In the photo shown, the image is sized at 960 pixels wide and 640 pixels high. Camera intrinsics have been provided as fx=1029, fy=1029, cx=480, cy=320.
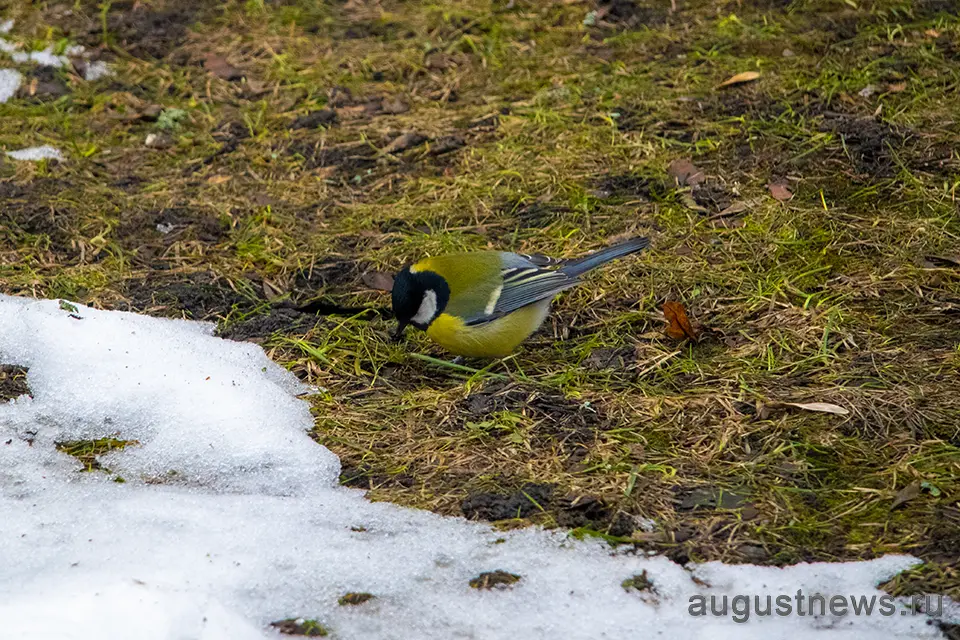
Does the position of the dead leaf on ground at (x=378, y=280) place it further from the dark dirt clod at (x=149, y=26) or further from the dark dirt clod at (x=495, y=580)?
the dark dirt clod at (x=149, y=26)

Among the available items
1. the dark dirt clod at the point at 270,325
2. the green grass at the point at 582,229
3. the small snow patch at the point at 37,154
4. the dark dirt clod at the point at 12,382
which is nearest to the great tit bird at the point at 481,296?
the green grass at the point at 582,229

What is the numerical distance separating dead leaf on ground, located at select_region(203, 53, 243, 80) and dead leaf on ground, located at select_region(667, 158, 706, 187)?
10.1 feet

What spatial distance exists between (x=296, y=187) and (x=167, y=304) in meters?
1.28

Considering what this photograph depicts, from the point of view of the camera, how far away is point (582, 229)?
512cm

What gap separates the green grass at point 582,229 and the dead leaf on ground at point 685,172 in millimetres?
50

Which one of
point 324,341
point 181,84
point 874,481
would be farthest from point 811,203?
point 181,84

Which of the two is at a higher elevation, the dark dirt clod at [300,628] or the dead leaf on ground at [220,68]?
the dead leaf on ground at [220,68]

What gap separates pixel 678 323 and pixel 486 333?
2.62 ft

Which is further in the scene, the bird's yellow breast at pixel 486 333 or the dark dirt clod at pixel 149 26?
the dark dirt clod at pixel 149 26

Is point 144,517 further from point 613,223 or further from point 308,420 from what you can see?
point 613,223

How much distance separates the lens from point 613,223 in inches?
203

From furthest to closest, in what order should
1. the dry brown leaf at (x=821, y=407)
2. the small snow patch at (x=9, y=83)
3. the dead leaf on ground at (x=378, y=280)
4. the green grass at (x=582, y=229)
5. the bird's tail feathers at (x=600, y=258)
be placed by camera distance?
the small snow patch at (x=9, y=83) → the dead leaf on ground at (x=378, y=280) → the bird's tail feathers at (x=600, y=258) → the dry brown leaf at (x=821, y=407) → the green grass at (x=582, y=229)

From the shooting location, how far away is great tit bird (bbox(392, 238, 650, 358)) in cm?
431

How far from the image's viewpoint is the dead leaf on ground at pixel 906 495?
320 centimetres
